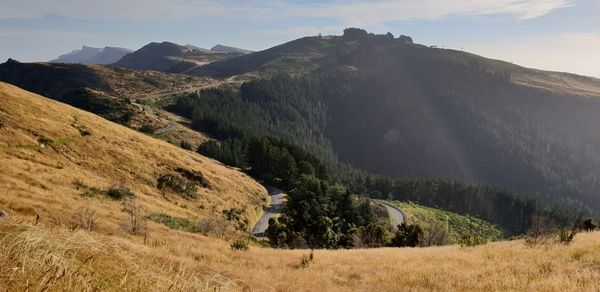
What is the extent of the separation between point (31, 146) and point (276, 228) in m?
31.2

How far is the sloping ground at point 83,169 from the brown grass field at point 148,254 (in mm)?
215

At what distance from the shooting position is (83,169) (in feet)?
162

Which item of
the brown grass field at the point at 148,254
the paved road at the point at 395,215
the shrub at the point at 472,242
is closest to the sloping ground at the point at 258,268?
the brown grass field at the point at 148,254

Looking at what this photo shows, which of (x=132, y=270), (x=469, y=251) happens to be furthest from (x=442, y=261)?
(x=132, y=270)

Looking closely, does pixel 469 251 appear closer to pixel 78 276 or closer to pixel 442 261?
pixel 442 261

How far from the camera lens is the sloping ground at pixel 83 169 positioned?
1243 inches

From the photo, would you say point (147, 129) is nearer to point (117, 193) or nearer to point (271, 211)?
point (271, 211)

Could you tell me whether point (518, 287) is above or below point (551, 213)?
above

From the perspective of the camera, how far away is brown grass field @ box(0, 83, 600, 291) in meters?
5.25

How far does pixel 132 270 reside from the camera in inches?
223

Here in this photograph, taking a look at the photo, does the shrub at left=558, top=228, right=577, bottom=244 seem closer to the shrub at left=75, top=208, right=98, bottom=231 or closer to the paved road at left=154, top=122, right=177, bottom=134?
the shrub at left=75, top=208, right=98, bottom=231

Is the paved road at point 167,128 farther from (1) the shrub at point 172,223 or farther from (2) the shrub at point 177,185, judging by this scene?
(1) the shrub at point 172,223

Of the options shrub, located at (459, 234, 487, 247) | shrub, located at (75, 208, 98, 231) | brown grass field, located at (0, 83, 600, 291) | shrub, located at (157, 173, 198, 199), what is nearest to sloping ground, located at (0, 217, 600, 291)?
brown grass field, located at (0, 83, 600, 291)

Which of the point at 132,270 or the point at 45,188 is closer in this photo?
the point at 132,270
